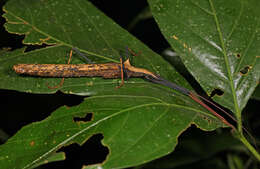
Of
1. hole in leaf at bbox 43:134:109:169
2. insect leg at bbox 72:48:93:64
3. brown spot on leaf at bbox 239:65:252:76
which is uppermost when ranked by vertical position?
brown spot on leaf at bbox 239:65:252:76

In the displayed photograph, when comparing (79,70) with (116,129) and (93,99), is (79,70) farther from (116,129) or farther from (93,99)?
(116,129)

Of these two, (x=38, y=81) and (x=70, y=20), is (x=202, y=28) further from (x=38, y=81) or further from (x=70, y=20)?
(x=38, y=81)

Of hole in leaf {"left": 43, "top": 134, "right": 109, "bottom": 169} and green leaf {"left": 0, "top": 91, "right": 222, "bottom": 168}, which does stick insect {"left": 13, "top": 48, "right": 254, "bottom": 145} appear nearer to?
green leaf {"left": 0, "top": 91, "right": 222, "bottom": 168}

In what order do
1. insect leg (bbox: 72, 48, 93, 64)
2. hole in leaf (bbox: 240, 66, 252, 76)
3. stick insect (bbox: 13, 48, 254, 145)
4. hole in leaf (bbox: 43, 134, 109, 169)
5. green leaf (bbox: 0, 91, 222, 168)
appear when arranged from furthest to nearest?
hole in leaf (bbox: 43, 134, 109, 169) < insect leg (bbox: 72, 48, 93, 64) < stick insect (bbox: 13, 48, 254, 145) < hole in leaf (bbox: 240, 66, 252, 76) < green leaf (bbox: 0, 91, 222, 168)

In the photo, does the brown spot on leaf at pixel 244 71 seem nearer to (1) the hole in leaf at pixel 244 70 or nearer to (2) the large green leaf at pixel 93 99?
(1) the hole in leaf at pixel 244 70

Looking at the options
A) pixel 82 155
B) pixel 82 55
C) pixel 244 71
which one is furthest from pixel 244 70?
pixel 82 155

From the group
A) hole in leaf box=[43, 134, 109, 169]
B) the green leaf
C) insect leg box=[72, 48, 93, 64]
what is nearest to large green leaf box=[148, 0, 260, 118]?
the green leaf

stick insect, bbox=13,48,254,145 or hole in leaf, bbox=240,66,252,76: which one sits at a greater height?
hole in leaf, bbox=240,66,252,76

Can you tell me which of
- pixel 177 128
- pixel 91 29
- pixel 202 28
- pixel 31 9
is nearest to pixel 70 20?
pixel 91 29
